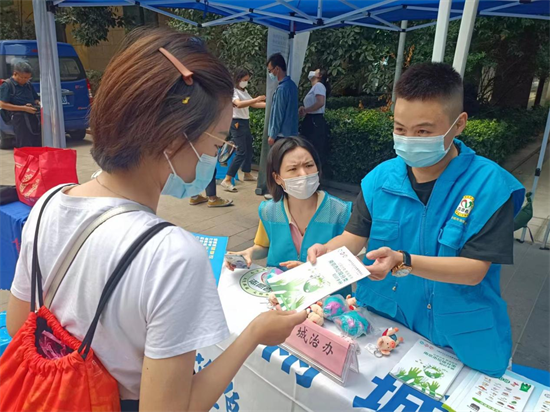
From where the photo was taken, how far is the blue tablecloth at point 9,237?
2664 mm

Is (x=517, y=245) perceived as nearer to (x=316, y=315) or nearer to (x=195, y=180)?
(x=316, y=315)

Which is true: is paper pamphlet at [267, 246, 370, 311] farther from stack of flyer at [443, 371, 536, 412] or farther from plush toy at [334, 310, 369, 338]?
stack of flyer at [443, 371, 536, 412]

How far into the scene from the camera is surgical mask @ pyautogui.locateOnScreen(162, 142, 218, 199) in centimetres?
89

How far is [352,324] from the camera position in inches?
56.7

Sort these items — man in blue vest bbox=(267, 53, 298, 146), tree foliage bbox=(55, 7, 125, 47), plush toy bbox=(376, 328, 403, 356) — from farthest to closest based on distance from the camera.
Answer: tree foliage bbox=(55, 7, 125, 47)
man in blue vest bbox=(267, 53, 298, 146)
plush toy bbox=(376, 328, 403, 356)

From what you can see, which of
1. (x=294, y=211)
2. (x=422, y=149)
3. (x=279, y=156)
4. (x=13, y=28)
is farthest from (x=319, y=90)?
(x=13, y=28)

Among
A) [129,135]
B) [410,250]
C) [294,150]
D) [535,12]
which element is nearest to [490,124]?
[535,12]

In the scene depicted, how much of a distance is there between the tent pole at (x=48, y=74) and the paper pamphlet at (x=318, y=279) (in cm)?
451

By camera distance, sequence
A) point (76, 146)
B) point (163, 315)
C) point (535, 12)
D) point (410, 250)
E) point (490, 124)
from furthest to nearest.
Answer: point (76, 146)
point (490, 124)
point (535, 12)
point (410, 250)
point (163, 315)

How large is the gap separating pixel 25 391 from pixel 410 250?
47.4 inches

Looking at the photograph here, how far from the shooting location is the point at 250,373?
4.75 feet

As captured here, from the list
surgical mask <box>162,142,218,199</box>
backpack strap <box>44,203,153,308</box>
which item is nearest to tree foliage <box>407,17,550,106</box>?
surgical mask <box>162,142,218,199</box>

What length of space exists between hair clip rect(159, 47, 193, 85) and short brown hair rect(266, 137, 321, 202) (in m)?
1.41

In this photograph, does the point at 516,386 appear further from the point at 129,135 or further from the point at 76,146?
the point at 76,146
